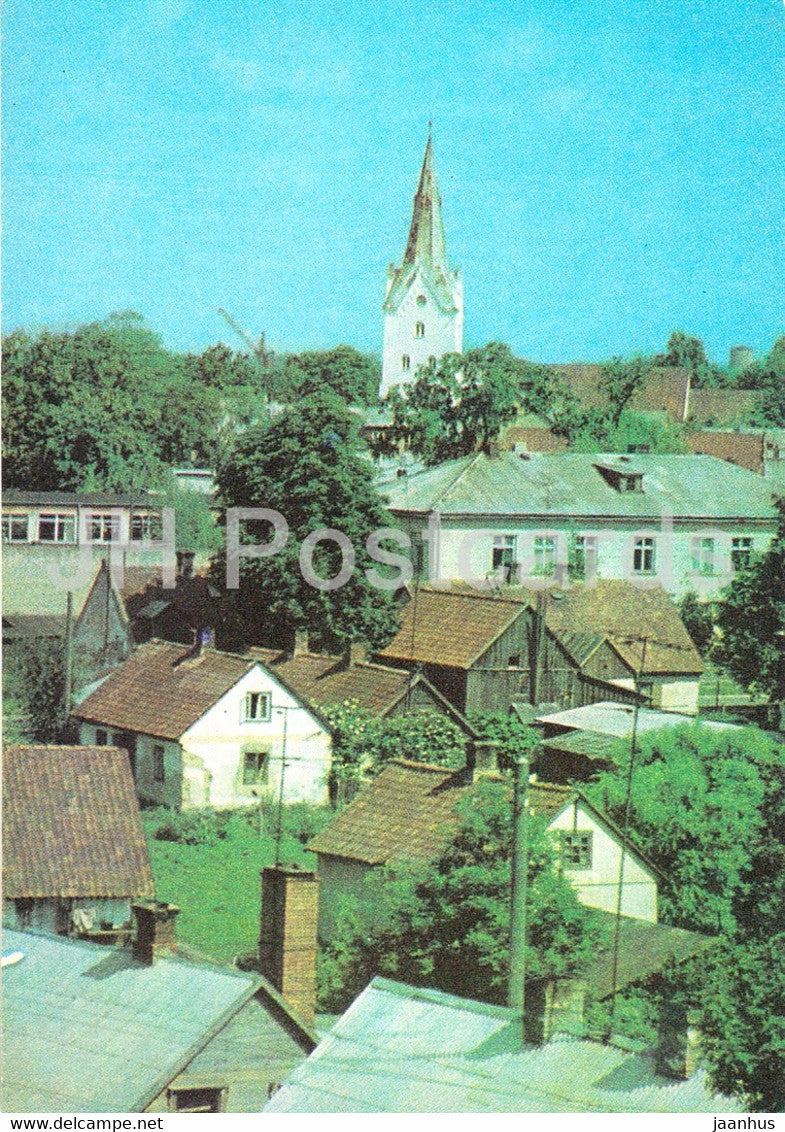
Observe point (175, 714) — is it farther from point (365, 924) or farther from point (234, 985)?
point (234, 985)

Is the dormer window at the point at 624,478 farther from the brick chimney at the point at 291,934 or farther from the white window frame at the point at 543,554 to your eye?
the brick chimney at the point at 291,934

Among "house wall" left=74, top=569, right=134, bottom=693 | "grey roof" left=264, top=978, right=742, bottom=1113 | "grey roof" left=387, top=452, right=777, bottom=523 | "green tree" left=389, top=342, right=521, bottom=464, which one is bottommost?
"grey roof" left=264, top=978, right=742, bottom=1113

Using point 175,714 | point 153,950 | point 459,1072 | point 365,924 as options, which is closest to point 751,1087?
point 459,1072

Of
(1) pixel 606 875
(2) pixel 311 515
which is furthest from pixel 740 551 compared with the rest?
(1) pixel 606 875

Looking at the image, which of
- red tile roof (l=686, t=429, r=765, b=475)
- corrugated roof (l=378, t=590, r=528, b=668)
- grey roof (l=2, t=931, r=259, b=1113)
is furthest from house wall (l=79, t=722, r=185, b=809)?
red tile roof (l=686, t=429, r=765, b=475)

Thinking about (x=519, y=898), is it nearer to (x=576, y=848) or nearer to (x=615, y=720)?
(x=576, y=848)

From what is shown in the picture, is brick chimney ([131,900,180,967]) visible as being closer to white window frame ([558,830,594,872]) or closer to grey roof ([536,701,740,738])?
white window frame ([558,830,594,872])

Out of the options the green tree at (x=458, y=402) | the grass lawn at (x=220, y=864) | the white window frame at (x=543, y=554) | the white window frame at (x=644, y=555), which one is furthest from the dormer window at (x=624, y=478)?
the grass lawn at (x=220, y=864)
